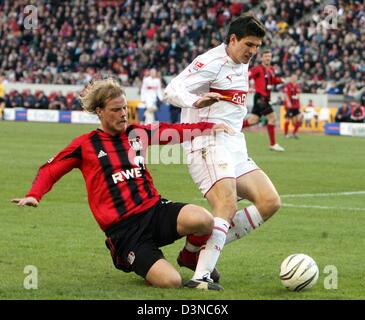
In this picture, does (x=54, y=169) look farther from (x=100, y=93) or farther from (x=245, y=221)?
(x=245, y=221)

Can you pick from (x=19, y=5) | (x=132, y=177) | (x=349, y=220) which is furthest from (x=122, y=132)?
(x=19, y=5)

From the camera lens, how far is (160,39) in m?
43.1

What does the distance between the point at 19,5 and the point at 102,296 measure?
1682 inches

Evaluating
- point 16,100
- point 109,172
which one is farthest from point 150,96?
point 109,172

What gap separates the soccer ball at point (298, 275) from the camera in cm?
734

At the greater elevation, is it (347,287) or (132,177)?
(132,177)

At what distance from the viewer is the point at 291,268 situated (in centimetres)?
740

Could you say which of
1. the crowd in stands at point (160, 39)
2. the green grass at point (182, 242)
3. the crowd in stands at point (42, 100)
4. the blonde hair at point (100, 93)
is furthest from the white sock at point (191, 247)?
the crowd in stands at point (42, 100)

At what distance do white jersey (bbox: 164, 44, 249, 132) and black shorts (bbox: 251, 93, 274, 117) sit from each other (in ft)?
47.4

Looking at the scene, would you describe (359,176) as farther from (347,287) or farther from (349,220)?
(347,287)

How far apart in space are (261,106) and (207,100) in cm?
1564

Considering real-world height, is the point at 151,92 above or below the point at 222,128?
below

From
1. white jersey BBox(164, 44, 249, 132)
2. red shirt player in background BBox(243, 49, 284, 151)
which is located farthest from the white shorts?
red shirt player in background BBox(243, 49, 284, 151)

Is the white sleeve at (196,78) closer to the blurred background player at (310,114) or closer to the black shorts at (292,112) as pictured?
the black shorts at (292,112)
